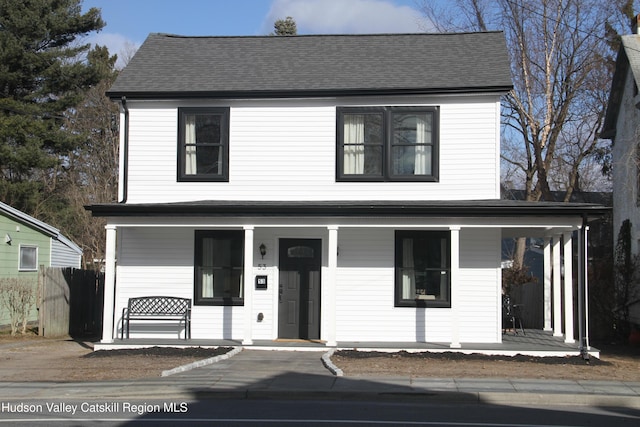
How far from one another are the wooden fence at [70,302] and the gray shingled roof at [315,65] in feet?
19.7

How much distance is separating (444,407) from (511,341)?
20.4ft

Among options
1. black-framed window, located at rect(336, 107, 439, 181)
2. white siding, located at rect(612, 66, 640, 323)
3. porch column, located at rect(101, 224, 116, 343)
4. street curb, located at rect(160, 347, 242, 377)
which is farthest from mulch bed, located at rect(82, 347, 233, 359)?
white siding, located at rect(612, 66, 640, 323)

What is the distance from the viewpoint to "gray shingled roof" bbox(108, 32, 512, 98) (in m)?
16.7

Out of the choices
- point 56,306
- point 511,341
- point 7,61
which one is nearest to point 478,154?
point 511,341

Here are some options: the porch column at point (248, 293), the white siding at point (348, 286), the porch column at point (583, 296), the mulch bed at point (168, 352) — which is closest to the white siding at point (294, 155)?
the white siding at point (348, 286)

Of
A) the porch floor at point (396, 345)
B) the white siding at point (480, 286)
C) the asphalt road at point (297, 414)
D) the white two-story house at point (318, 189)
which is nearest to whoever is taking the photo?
the asphalt road at point (297, 414)

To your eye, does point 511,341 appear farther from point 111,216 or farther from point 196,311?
point 111,216

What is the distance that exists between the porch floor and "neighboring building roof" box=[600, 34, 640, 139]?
8161 millimetres

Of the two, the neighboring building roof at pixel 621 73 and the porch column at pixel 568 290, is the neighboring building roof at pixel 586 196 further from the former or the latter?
the porch column at pixel 568 290

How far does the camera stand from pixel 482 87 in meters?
16.3

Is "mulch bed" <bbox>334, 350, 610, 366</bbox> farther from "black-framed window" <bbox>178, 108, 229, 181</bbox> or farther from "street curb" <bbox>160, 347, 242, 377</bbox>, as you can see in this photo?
"black-framed window" <bbox>178, 108, 229, 181</bbox>

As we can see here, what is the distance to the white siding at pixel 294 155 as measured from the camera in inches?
645

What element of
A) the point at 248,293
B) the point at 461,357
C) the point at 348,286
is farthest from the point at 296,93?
the point at 461,357

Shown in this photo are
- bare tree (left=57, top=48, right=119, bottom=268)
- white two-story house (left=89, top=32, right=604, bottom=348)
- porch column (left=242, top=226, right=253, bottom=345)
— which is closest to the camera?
porch column (left=242, top=226, right=253, bottom=345)
